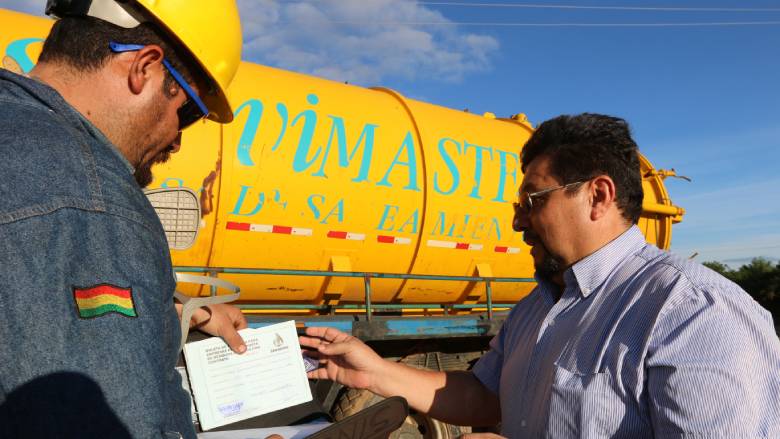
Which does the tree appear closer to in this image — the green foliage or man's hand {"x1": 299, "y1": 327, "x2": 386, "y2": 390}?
the green foliage

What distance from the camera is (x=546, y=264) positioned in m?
2.41

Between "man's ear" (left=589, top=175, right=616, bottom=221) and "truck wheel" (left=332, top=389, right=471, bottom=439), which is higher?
"man's ear" (left=589, top=175, right=616, bottom=221)

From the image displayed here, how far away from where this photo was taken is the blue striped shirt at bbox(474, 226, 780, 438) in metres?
1.66

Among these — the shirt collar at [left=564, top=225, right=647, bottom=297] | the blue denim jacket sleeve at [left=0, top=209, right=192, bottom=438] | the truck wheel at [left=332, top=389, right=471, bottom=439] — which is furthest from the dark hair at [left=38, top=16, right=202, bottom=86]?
the truck wheel at [left=332, top=389, right=471, bottom=439]

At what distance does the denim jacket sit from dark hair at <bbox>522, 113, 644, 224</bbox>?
5.60 feet

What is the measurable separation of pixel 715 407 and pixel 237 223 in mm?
3874

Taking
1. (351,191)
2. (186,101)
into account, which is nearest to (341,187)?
(351,191)

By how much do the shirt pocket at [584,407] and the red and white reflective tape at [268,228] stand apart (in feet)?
11.1

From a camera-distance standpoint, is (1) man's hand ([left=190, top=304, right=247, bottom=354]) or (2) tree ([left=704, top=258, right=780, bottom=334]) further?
(2) tree ([left=704, top=258, right=780, bottom=334])

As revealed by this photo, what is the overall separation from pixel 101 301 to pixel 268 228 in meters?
4.07

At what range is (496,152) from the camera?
20.7 ft

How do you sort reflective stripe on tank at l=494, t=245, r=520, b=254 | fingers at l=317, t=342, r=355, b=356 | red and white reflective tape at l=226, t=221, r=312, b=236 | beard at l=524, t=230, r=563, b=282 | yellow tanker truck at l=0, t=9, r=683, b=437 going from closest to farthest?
beard at l=524, t=230, r=563, b=282 → fingers at l=317, t=342, r=355, b=356 → yellow tanker truck at l=0, t=9, r=683, b=437 → red and white reflective tape at l=226, t=221, r=312, b=236 → reflective stripe on tank at l=494, t=245, r=520, b=254

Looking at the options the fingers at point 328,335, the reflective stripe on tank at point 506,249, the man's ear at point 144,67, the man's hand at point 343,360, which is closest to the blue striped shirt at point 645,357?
the man's hand at point 343,360

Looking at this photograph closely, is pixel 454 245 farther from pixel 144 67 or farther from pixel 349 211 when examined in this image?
pixel 144 67
